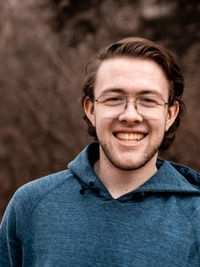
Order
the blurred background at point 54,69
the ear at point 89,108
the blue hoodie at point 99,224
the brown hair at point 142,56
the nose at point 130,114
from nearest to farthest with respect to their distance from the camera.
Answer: the blue hoodie at point 99,224, the nose at point 130,114, the brown hair at point 142,56, the ear at point 89,108, the blurred background at point 54,69

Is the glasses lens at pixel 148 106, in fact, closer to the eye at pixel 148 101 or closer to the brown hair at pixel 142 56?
the eye at pixel 148 101

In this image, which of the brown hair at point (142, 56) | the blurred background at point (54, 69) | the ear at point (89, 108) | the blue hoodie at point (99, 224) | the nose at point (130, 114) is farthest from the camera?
the blurred background at point (54, 69)

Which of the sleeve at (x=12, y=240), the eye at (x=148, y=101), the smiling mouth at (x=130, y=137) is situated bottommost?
the sleeve at (x=12, y=240)

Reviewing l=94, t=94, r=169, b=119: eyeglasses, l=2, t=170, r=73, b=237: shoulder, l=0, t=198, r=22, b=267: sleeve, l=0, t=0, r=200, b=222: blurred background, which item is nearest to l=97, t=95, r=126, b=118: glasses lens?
l=94, t=94, r=169, b=119: eyeglasses

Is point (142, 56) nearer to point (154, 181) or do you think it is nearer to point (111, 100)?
point (111, 100)

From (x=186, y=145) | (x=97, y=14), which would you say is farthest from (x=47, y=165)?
(x=97, y=14)

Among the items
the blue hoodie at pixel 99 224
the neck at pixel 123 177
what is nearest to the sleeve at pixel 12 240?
the blue hoodie at pixel 99 224

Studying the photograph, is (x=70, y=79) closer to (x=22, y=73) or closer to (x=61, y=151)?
(x=22, y=73)

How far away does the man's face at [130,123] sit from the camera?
5.09ft

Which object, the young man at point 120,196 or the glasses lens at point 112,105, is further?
the glasses lens at point 112,105

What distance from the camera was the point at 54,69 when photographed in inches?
160

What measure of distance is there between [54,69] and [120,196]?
2745 millimetres


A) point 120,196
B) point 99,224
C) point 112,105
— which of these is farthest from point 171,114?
point 99,224

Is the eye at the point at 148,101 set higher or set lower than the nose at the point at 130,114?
higher
